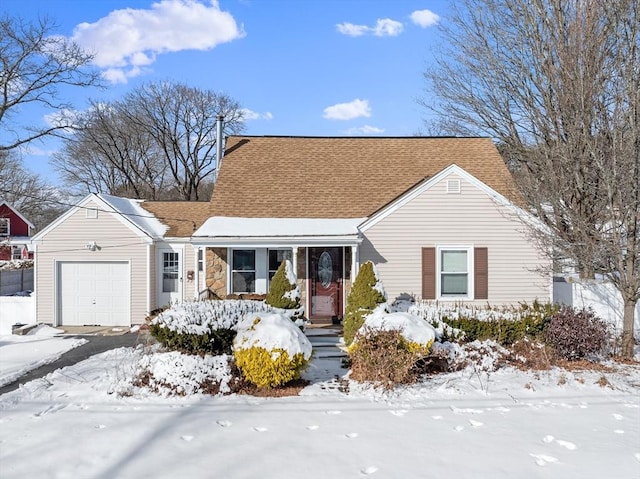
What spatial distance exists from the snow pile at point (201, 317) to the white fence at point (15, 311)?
9190 mm

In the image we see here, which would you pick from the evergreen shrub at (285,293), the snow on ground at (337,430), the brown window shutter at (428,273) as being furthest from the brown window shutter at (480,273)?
the evergreen shrub at (285,293)

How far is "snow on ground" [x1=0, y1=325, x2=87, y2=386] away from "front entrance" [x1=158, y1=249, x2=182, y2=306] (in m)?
3.05

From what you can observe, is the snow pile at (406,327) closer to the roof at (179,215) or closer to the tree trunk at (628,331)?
the tree trunk at (628,331)

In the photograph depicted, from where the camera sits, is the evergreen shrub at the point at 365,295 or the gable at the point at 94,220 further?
the gable at the point at 94,220

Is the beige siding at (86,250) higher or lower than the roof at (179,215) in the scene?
lower

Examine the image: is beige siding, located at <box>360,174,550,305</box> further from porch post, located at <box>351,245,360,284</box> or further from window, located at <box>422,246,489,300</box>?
porch post, located at <box>351,245,360,284</box>

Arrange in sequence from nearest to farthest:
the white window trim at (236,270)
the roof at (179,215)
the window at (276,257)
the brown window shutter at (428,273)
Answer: the brown window shutter at (428,273)
the white window trim at (236,270)
the window at (276,257)
the roof at (179,215)

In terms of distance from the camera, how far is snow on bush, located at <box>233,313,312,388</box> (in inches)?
267

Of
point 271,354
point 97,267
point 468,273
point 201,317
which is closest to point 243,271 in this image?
point 97,267

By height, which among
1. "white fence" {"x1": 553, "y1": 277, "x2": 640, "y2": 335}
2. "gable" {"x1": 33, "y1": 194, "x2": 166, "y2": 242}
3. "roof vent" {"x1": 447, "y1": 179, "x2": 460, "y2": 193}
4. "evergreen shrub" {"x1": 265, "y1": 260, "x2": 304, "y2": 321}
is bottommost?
"white fence" {"x1": 553, "y1": 277, "x2": 640, "y2": 335}

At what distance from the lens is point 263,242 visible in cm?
1237

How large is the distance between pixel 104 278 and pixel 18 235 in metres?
24.8

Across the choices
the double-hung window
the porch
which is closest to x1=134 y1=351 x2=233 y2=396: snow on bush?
the porch

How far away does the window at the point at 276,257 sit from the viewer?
532 inches
